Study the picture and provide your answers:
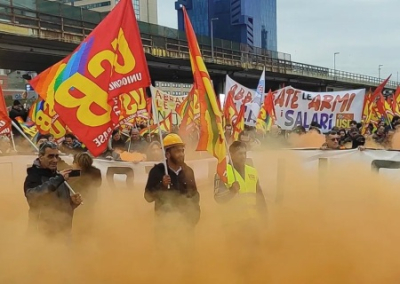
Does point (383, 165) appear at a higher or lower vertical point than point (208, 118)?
lower

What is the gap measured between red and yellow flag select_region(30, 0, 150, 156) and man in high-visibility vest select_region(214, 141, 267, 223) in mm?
1270

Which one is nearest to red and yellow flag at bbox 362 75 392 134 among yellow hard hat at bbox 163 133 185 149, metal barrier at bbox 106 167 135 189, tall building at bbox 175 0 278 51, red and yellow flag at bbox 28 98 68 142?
metal barrier at bbox 106 167 135 189

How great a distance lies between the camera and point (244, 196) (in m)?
4.74

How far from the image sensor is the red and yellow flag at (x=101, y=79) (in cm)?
502

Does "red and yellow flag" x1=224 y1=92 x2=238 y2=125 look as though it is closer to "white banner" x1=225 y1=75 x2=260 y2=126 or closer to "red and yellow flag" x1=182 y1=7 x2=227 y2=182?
"white banner" x1=225 y1=75 x2=260 y2=126

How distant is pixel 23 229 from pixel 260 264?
2.70m

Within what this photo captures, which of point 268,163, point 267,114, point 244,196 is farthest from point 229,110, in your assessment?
point 244,196

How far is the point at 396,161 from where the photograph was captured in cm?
720

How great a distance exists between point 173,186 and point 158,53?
25.4 metres

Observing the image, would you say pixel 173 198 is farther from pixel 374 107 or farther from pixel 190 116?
pixel 374 107

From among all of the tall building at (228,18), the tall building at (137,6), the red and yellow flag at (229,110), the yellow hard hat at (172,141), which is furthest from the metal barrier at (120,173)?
the tall building at (137,6)

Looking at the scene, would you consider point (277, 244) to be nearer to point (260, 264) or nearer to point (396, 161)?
point (260, 264)

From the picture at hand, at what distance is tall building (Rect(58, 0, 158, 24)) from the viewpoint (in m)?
90.8

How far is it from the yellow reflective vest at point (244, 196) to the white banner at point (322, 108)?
7.33 meters
